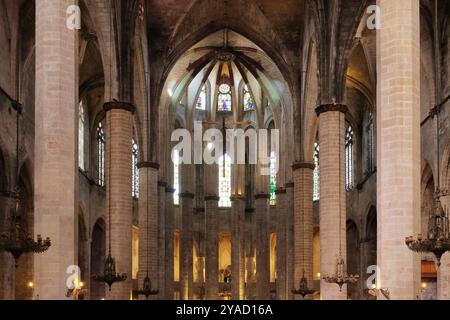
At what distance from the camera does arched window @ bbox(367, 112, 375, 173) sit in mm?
41594

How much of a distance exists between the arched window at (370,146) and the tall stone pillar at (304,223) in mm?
5101

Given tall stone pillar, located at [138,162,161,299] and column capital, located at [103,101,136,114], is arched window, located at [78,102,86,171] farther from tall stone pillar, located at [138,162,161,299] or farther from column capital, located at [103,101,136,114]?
column capital, located at [103,101,136,114]

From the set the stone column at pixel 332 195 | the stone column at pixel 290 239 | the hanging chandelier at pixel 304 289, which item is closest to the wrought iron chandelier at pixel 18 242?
the stone column at pixel 332 195

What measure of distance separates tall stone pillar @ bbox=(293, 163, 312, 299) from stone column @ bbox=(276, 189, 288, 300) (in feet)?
16.7

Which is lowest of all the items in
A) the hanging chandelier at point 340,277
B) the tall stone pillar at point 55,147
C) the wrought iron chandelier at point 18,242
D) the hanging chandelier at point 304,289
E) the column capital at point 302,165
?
the hanging chandelier at point 304,289

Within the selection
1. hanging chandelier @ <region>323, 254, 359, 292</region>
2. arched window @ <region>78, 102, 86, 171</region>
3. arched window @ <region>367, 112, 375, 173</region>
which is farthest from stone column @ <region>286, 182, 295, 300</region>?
hanging chandelier @ <region>323, 254, 359, 292</region>

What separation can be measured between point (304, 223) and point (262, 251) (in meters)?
11.9

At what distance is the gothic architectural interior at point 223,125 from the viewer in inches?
672

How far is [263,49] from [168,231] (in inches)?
473

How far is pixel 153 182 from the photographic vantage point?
38344mm

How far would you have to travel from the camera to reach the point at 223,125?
49969 millimetres

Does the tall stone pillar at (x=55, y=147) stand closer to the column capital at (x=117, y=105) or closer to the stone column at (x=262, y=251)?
the column capital at (x=117, y=105)
